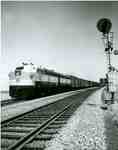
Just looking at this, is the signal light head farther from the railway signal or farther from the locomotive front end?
the locomotive front end

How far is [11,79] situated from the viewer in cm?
2112

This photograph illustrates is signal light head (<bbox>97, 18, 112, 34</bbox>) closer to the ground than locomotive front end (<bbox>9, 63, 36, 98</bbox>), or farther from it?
farther from it

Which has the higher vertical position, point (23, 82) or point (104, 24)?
point (104, 24)

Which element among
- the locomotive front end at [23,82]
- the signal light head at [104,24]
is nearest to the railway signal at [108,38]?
the signal light head at [104,24]

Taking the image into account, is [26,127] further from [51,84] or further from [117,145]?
[51,84]

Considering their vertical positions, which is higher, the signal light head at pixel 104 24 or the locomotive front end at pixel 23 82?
the signal light head at pixel 104 24

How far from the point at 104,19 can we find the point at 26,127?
6677mm

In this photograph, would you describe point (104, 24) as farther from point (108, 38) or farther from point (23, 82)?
point (23, 82)

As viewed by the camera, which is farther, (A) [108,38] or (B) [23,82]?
(B) [23,82]

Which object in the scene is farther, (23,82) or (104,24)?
(23,82)

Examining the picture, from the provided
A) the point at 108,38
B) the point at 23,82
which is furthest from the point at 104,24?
the point at 23,82

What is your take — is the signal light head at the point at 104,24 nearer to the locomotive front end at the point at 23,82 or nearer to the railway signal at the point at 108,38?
the railway signal at the point at 108,38

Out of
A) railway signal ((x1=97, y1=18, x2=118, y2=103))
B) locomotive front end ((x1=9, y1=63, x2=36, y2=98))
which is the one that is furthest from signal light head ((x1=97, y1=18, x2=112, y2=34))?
locomotive front end ((x1=9, y1=63, x2=36, y2=98))

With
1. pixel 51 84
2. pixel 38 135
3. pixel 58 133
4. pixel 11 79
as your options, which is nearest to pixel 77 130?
pixel 58 133
